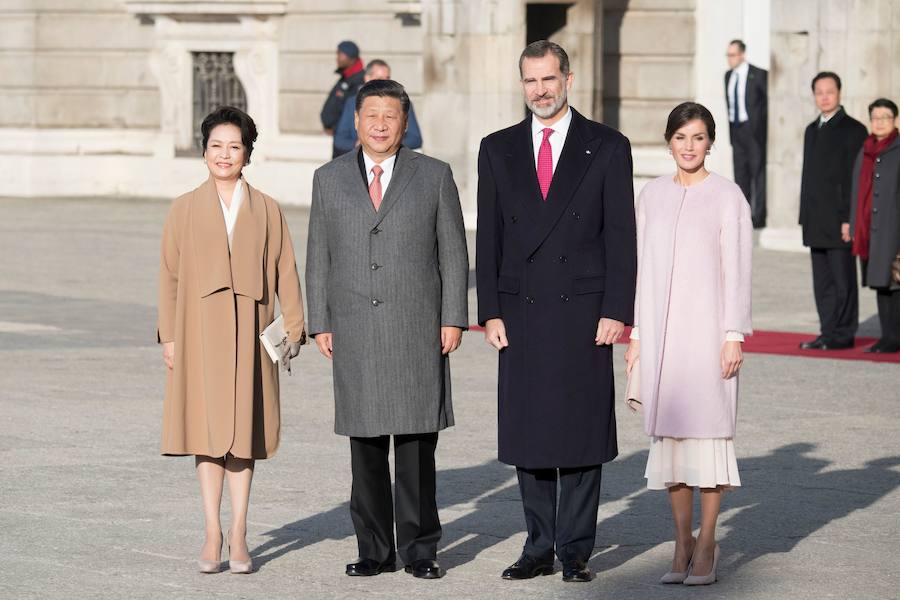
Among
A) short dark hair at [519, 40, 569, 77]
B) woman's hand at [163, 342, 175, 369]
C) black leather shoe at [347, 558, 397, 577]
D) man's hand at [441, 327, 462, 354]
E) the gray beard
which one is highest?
short dark hair at [519, 40, 569, 77]

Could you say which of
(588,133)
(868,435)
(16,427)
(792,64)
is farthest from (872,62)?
(588,133)

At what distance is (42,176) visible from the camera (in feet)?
91.1

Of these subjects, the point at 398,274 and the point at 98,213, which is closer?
the point at 398,274

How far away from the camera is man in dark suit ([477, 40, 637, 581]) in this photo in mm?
7312

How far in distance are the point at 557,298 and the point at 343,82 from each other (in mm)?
10453

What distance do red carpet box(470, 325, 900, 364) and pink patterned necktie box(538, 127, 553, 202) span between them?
6.05 m

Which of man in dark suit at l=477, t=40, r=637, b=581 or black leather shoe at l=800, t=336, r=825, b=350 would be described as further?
black leather shoe at l=800, t=336, r=825, b=350

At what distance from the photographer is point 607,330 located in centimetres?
730

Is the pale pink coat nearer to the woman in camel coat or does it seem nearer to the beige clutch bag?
the beige clutch bag

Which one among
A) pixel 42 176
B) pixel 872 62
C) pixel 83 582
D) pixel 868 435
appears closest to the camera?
pixel 83 582

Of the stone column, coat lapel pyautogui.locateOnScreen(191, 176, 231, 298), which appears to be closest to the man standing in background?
the stone column

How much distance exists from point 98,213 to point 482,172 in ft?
59.6

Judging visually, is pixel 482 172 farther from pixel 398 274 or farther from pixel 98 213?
pixel 98 213

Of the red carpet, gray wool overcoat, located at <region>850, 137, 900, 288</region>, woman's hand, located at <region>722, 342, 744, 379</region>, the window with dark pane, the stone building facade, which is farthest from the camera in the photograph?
the window with dark pane
